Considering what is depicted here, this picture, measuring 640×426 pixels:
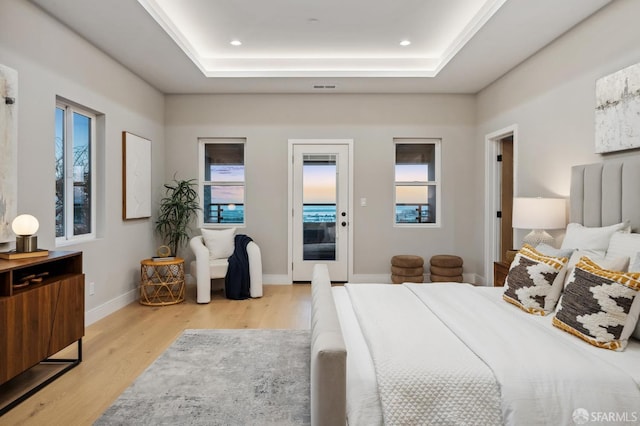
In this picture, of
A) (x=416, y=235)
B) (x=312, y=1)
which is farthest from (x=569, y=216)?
(x=312, y=1)

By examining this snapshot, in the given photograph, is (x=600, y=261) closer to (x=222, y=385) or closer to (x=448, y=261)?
(x=222, y=385)

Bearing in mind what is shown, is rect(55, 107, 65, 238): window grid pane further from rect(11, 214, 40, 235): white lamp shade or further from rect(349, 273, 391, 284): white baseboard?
rect(349, 273, 391, 284): white baseboard

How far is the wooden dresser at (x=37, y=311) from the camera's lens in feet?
7.40

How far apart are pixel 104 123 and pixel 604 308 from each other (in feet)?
14.3

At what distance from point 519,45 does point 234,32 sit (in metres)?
2.85

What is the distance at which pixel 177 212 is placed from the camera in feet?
17.1

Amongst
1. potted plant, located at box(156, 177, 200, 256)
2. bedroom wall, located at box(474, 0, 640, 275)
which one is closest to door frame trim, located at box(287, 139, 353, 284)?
potted plant, located at box(156, 177, 200, 256)

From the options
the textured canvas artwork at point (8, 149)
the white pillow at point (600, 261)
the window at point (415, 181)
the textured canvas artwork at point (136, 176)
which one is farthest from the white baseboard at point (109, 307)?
the white pillow at point (600, 261)

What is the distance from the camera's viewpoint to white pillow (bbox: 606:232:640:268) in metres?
2.29

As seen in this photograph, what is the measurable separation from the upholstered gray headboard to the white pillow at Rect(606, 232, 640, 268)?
0.97 feet

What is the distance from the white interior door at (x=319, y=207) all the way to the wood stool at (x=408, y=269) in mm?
744

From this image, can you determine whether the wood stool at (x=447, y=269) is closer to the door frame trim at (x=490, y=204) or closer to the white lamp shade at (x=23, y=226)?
the door frame trim at (x=490, y=204)

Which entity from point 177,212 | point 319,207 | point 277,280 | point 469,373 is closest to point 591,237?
point 469,373

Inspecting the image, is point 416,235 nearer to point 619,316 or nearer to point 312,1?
point 312,1
